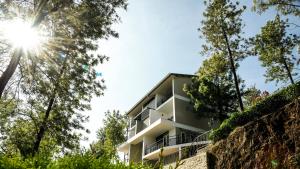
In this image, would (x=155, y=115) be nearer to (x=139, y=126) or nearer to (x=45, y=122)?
(x=139, y=126)

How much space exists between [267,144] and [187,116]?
17.2 metres

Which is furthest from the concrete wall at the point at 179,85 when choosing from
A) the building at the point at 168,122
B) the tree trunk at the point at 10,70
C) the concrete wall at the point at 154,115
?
the tree trunk at the point at 10,70

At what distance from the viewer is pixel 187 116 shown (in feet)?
97.3

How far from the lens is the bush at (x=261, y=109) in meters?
13.3

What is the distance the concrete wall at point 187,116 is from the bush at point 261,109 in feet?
40.4

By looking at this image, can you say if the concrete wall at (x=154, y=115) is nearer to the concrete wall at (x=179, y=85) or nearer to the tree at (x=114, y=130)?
the concrete wall at (x=179, y=85)

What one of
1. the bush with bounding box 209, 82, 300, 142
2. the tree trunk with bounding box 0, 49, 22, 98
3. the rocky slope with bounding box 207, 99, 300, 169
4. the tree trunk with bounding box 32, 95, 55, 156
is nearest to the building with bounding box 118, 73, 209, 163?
the bush with bounding box 209, 82, 300, 142

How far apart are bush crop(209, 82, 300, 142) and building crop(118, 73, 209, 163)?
8978mm

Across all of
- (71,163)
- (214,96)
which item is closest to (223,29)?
(214,96)

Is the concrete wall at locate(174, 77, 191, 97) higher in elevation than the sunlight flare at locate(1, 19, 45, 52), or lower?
higher

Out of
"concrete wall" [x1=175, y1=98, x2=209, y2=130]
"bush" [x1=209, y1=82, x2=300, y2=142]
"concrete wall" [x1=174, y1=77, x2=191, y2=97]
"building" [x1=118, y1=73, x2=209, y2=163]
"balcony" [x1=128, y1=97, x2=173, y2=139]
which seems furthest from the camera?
"concrete wall" [x1=174, y1=77, x2=191, y2=97]

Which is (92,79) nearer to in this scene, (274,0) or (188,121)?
(274,0)

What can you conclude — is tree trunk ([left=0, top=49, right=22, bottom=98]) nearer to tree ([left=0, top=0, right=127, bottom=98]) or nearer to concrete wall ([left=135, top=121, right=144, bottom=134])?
tree ([left=0, top=0, right=127, bottom=98])

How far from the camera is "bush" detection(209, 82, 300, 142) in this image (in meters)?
13.3
